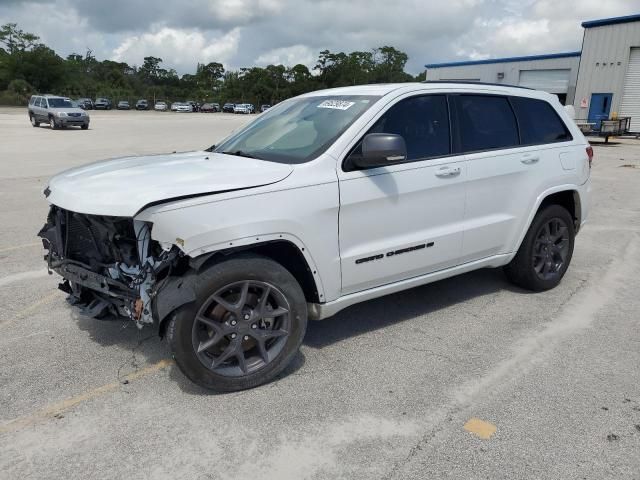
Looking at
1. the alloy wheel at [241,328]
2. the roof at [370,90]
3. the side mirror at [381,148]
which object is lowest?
the alloy wheel at [241,328]

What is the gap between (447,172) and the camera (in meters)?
4.00

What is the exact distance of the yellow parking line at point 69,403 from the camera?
2963mm

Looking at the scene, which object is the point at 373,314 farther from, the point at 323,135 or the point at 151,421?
the point at 151,421

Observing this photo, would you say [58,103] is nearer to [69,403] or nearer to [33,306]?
[33,306]

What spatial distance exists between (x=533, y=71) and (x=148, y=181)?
147ft

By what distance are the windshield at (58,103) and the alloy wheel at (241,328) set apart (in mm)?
29461

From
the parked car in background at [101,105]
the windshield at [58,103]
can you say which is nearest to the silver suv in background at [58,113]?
the windshield at [58,103]

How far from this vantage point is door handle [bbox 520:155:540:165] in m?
4.57

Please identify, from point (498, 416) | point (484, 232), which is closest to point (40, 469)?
point (498, 416)

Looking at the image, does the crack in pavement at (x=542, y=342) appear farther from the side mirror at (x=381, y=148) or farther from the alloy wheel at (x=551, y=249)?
the side mirror at (x=381, y=148)

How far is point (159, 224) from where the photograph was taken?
2.90 metres

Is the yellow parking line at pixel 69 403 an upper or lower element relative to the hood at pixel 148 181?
lower

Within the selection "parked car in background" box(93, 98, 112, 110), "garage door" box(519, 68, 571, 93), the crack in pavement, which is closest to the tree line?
"parked car in background" box(93, 98, 112, 110)

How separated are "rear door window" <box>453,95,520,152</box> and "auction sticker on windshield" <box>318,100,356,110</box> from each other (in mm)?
936
